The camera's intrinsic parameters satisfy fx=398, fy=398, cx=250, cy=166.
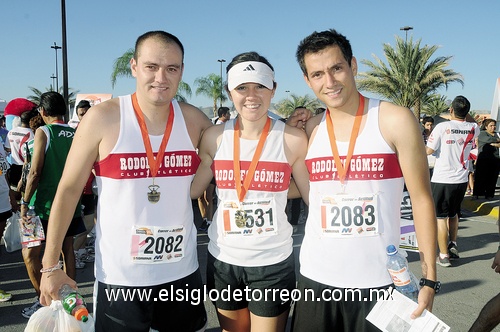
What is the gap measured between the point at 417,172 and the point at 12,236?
4.30m

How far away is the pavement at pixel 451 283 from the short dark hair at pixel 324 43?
2740 millimetres

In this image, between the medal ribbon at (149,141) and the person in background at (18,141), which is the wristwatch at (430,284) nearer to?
the medal ribbon at (149,141)

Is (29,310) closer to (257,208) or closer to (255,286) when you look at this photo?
(255,286)

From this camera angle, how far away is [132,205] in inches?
89.4

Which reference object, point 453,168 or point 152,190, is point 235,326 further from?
point 453,168

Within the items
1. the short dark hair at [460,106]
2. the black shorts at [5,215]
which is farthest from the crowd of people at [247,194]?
the short dark hair at [460,106]

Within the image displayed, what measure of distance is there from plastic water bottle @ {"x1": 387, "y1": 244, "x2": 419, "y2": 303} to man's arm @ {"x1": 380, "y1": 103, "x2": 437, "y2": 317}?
60 millimetres

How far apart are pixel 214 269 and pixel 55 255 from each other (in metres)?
0.93

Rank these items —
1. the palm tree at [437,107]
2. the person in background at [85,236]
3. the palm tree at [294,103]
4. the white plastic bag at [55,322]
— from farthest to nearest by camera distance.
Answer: the palm tree at [294,103], the palm tree at [437,107], the person in background at [85,236], the white plastic bag at [55,322]

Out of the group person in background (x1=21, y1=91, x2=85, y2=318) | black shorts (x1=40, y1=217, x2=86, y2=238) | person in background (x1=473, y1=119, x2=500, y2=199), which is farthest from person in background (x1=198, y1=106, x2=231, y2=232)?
person in background (x1=473, y1=119, x2=500, y2=199)

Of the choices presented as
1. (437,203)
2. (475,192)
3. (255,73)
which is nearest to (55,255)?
(255,73)

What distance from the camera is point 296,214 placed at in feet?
25.6

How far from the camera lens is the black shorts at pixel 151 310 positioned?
7.50 ft

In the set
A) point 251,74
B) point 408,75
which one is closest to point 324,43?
point 251,74
